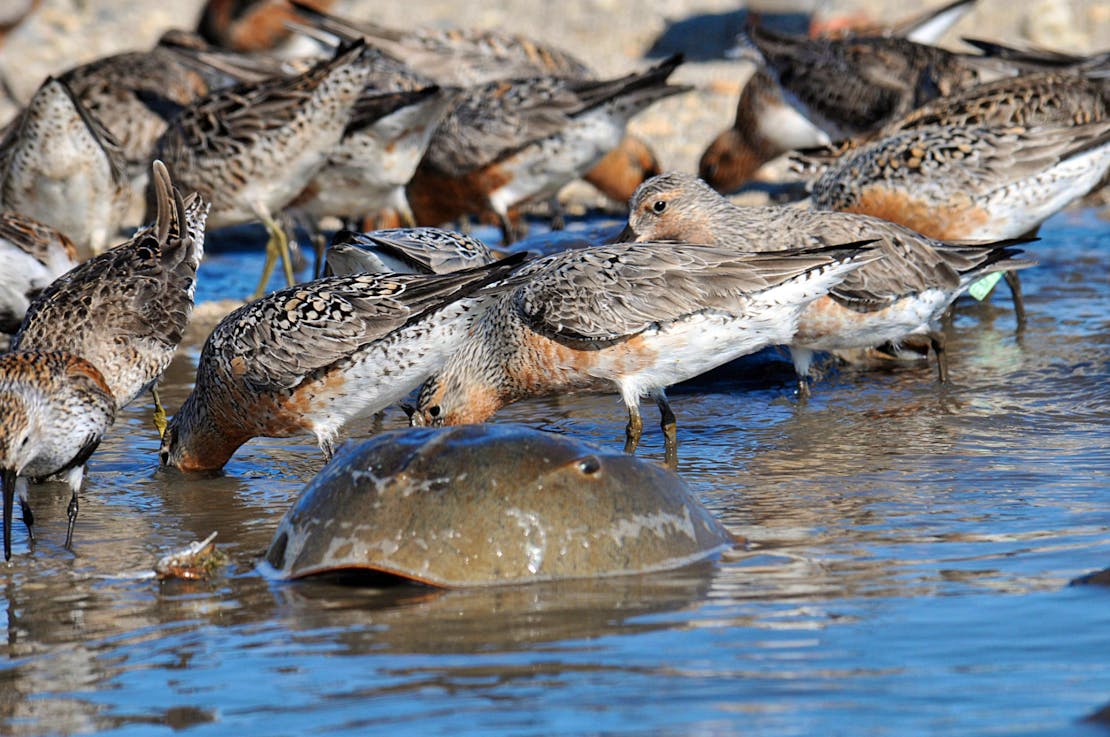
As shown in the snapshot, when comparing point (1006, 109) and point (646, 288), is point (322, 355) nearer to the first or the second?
point (646, 288)

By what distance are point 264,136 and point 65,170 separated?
56.0 inches

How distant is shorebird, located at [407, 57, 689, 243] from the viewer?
42.4 feet

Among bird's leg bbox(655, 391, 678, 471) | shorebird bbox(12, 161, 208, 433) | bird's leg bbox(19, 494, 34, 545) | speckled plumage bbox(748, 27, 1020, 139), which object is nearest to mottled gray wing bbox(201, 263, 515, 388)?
shorebird bbox(12, 161, 208, 433)

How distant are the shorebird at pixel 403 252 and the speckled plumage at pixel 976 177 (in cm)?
268

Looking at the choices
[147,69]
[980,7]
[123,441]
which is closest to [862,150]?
[123,441]

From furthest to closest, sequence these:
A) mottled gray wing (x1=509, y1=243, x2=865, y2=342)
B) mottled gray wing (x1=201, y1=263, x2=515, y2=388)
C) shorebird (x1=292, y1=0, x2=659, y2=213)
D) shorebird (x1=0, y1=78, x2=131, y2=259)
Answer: shorebird (x1=292, y1=0, x2=659, y2=213), shorebird (x1=0, y1=78, x2=131, y2=259), mottled gray wing (x1=509, y1=243, x2=865, y2=342), mottled gray wing (x1=201, y1=263, x2=515, y2=388)

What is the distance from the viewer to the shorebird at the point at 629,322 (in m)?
7.21

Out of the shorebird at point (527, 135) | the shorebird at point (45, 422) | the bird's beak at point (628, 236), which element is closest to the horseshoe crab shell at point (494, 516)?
the shorebird at point (45, 422)

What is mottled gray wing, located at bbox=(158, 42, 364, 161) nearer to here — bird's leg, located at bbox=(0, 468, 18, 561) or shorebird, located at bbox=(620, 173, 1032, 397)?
shorebird, located at bbox=(620, 173, 1032, 397)

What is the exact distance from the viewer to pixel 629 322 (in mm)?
7234

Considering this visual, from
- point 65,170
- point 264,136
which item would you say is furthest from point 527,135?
point 65,170

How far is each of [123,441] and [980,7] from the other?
14677 millimetres

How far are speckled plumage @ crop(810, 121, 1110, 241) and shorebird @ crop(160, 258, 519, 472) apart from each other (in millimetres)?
3481

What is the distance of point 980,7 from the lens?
2003 centimetres
